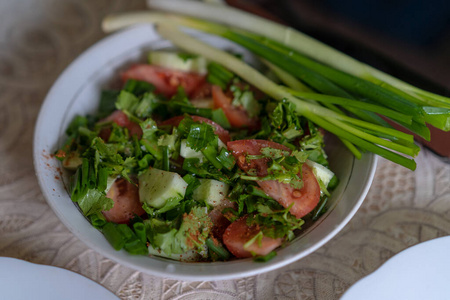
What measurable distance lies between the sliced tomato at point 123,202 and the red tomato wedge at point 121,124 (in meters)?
0.19

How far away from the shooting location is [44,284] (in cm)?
103

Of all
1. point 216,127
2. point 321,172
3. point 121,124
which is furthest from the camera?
point 121,124

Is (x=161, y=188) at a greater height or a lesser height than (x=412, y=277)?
lesser

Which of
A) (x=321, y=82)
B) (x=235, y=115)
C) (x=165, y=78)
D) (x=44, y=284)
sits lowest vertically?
(x=44, y=284)

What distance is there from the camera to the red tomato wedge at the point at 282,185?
108cm

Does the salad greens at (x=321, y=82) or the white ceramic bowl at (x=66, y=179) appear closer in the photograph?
the white ceramic bowl at (x=66, y=179)

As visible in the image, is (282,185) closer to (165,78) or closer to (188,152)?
(188,152)

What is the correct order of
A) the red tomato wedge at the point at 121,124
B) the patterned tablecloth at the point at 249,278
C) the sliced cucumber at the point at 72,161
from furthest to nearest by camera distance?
1. the red tomato wedge at the point at 121,124
2. the sliced cucumber at the point at 72,161
3. the patterned tablecloth at the point at 249,278

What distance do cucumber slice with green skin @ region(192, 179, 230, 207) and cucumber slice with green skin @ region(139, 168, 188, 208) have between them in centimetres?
5

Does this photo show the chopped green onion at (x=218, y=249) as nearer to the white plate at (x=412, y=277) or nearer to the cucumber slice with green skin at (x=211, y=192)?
the cucumber slice with green skin at (x=211, y=192)

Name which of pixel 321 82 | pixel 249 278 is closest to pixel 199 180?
pixel 249 278

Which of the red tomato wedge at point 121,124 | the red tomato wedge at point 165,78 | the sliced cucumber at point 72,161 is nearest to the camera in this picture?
the sliced cucumber at point 72,161

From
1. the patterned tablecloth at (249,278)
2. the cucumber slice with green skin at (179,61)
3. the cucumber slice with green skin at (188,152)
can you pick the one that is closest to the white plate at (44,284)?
the patterned tablecloth at (249,278)

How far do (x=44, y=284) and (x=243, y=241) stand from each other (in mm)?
552
